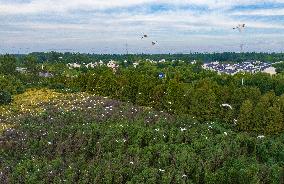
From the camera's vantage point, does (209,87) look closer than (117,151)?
No

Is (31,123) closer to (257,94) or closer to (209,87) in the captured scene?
(209,87)

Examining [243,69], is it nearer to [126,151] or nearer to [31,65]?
[31,65]

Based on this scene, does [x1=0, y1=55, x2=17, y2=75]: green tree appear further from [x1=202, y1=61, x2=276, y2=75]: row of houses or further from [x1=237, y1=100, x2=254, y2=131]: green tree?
[x1=202, y1=61, x2=276, y2=75]: row of houses

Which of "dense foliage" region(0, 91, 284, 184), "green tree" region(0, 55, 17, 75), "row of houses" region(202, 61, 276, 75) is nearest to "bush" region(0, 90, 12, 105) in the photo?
"dense foliage" region(0, 91, 284, 184)

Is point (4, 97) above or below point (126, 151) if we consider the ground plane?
above

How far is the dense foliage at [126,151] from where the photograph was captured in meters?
22.1

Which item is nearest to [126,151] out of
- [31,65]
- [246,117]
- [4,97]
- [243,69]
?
[246,117]

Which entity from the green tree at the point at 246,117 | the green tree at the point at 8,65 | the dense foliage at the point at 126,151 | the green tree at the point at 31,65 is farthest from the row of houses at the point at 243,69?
the dense foliage at the point at 126,151

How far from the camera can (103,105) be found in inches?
1587

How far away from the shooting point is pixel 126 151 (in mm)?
26109

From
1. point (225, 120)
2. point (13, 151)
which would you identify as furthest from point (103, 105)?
point (13, 151)

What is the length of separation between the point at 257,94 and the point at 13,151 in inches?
1036

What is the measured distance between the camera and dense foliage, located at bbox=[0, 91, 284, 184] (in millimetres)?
22109

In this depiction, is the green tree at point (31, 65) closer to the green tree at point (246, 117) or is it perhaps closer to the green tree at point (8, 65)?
the green tree at point (8, 65)
